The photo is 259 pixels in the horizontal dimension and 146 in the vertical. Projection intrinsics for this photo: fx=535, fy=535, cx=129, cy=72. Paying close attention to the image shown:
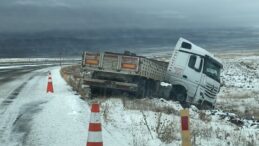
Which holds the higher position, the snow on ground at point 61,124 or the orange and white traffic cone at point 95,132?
the orange and white traffic cone at point 95,132

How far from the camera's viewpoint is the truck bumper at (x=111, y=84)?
71.5ft

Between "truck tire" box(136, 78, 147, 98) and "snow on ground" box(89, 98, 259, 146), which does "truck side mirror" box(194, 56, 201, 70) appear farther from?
"snow on ground" box(89, 98, 259, 146)

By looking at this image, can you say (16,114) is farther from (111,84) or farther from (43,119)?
(111,84)

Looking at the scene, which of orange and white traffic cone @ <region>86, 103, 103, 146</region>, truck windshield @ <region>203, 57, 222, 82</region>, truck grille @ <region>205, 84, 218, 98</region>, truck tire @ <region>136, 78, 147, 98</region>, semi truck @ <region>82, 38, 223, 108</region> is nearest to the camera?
orange and white traffic cone @ <region>86, 103, 103, 146</region>

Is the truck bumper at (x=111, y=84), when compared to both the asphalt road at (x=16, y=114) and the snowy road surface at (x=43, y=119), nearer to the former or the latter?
the snowy road surface at (x=43, y=119)

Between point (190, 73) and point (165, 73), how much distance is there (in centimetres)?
113

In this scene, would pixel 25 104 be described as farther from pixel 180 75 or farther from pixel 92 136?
pixel 92 136


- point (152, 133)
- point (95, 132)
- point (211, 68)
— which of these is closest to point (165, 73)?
point (211, 68)

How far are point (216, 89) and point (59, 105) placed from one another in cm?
987

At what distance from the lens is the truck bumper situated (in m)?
21.8

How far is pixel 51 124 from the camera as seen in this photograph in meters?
13.1

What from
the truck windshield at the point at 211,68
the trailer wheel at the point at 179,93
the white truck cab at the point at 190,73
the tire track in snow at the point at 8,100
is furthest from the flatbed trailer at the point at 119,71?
the tire track in snow at the point at 8,100

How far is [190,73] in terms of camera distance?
23.8 meters

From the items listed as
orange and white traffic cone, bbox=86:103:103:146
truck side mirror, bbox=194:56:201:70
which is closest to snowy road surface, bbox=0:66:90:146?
orange and white traffic cone, bbox=86:103:103:146
